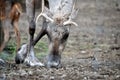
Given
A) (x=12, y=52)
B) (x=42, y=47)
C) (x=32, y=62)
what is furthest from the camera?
(x=42, y=47)

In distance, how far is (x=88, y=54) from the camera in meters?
13.9

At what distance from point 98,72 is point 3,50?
3.11 meters

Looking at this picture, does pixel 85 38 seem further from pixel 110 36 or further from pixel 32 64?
pixel 32 64

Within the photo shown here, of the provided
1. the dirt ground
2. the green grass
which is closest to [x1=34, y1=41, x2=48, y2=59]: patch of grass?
the green grass

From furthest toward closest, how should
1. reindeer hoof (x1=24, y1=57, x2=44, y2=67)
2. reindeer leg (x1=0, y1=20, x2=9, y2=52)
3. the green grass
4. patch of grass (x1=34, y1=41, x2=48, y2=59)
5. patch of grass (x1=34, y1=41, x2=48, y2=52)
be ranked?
patch of grass (x1=34, y1=41, x2=48, y2=52) < patch of grass (x1=34, y1=41, x2=48, y2=59) < the green grass < reindeer leg (x1=0, y1=20, x2=9, y2=52) < reindeer hoof (x1=24, y1=57, x2=44, y2=67)

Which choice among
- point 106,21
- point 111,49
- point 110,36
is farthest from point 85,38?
point 106,21

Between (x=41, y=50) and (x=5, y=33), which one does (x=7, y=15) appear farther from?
(x=41, y=50)

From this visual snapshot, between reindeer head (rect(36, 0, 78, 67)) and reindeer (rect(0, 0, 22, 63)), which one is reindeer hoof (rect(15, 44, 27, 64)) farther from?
reindeer head (rect(36, 0, 78, 67))

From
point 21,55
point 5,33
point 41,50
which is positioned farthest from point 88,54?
point 5,33

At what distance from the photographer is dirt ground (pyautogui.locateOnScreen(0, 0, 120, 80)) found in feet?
34.8

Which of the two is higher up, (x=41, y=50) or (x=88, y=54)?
(x=41, y=50)

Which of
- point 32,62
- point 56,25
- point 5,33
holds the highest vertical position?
point 56,25

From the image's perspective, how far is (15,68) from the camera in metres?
11.3

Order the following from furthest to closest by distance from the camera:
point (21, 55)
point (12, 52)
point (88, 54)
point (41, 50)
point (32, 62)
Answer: point (41, 50)
point (88, 54)
point (12, 52)
point (21, 55)
point (32, 62)
